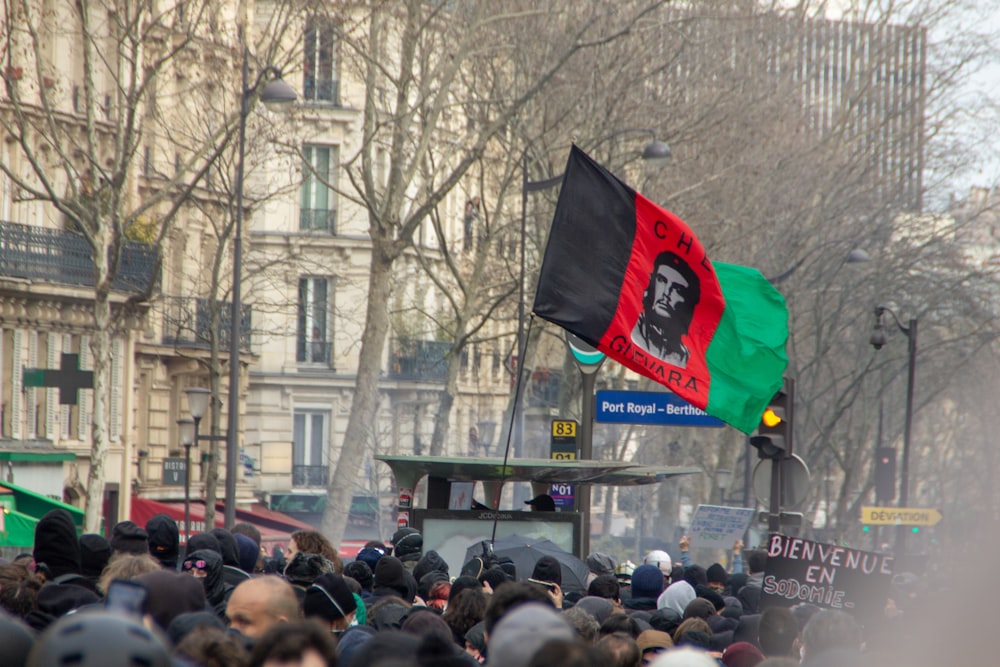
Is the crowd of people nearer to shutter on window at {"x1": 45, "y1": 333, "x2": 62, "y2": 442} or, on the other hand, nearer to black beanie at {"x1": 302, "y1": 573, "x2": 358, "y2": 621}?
black beanie at {"x1": 302, "y1": 573, "x2": 358, "y2": 621}

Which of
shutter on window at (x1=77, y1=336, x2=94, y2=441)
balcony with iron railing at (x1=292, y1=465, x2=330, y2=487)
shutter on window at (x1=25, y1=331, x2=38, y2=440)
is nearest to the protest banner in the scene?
shutter on window at (x1=25, y1=331, x2=38, y2=440)

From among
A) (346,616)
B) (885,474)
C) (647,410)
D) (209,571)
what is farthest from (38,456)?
(346,616)

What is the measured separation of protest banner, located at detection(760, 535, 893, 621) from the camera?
9.42 metres

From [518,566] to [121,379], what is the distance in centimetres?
2247

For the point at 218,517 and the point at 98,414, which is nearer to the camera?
the point at 98,414

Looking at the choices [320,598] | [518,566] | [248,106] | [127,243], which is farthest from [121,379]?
[320,598]

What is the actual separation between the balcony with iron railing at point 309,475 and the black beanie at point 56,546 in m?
42.3

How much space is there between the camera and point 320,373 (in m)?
52.1

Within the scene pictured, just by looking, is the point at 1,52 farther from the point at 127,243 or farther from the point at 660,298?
the point at 660,298

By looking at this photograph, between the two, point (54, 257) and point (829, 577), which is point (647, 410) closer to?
point (829, 577)

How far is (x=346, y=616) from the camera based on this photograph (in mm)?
7125

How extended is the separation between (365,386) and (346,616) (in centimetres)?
2193

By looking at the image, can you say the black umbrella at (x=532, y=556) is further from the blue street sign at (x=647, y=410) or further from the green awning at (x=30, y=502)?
the green awning at (x=30, y=502)

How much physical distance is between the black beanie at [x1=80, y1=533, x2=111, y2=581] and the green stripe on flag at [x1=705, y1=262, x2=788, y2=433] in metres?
4.42
